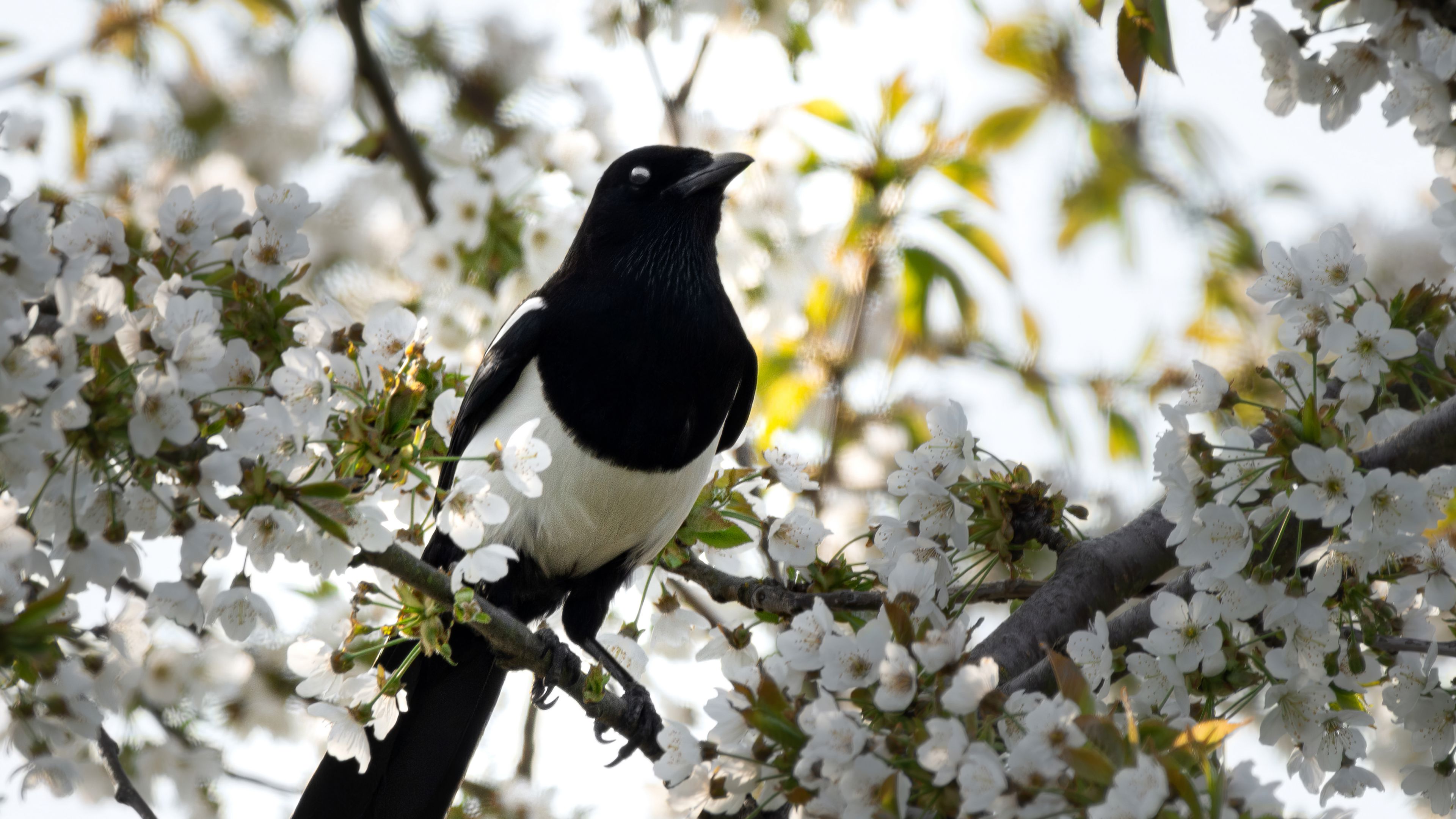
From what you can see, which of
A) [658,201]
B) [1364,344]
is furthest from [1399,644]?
[658,201]

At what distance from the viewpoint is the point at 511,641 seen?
6.79 feet

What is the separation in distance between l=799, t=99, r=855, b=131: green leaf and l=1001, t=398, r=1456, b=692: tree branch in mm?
1796

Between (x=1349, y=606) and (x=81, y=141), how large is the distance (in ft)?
9.96

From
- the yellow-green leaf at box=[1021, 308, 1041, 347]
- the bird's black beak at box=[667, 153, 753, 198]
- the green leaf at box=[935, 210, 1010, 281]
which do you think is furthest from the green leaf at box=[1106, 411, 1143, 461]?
the bird's black beak at box=[667, 153, 753, 198]

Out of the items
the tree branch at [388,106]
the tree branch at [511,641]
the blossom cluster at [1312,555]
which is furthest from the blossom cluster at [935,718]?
the tree branch at [388,106]

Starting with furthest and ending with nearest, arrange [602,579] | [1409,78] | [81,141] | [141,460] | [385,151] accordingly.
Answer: [385,151], [81,141], [602,579], [1409,78], [141,460]

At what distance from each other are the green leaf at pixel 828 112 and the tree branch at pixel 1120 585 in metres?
1.80

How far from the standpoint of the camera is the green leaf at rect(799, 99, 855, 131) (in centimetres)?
359

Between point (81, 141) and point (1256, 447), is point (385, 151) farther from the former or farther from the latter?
point (1256, 447)

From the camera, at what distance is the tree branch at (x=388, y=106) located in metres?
3.65

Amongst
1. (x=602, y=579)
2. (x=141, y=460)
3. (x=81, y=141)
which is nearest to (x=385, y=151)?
(x=81, y=141)

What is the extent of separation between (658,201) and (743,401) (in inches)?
22.1

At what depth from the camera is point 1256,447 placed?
5.70ft

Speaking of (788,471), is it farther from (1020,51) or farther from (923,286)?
(1020,51)
